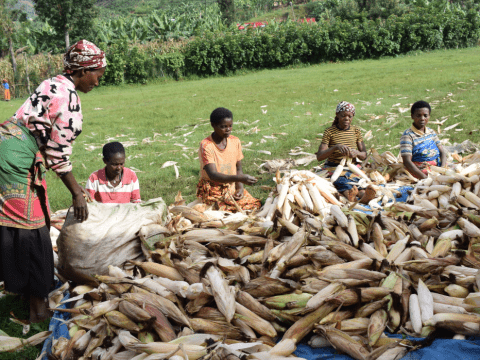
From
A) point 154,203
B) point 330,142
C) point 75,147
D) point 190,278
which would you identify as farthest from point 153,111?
point 190,278

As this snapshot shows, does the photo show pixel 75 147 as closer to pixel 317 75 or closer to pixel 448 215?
pixel 448 215

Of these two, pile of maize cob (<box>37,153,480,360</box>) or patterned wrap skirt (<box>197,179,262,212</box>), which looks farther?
patterned wrap skirt (<box>197,179,262,212</box>)

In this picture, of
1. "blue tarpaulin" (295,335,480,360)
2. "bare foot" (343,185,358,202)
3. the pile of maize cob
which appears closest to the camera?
"blue tarpaulin" (295,335,480,360)

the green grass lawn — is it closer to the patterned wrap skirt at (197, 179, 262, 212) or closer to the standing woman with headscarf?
the patterned wrap skirt at (197, 179, 262, 212)

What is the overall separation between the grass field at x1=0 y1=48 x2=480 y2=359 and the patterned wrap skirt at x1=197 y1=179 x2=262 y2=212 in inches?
38.7

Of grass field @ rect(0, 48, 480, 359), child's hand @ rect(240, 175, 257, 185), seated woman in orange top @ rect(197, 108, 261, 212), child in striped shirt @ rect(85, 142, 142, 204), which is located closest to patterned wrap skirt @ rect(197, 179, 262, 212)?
seated woman in orange top @ rect(197, 108, 261, 212)

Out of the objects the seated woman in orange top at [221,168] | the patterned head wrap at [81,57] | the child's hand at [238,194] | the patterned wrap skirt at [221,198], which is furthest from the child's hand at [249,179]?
the patterned head wrap at [81,57]

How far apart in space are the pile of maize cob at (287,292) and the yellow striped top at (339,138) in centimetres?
198

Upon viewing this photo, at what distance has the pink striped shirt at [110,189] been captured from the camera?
377 cm

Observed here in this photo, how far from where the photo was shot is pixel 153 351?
6.38 ft

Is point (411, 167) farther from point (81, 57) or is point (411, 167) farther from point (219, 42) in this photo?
point (219, 42)

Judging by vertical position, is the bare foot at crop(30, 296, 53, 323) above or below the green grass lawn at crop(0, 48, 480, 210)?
below

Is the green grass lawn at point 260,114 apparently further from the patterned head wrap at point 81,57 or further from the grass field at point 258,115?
the patterned head wrap at point 81,57

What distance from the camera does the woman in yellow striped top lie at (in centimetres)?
450
